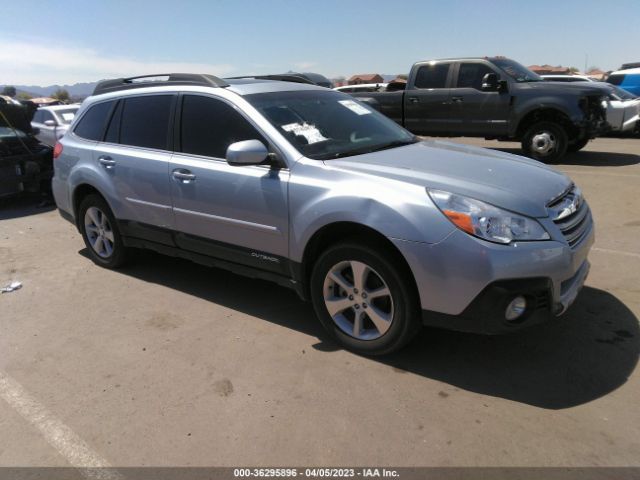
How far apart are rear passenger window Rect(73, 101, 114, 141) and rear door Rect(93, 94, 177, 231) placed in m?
0.12

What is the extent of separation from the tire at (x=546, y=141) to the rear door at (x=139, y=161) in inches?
299

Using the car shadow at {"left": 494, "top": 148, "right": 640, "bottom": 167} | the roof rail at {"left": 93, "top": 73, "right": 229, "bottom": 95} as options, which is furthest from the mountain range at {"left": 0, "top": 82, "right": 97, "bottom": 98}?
the car shadow at {"left": 494, "top": 148, "right": 640, "bottom": 167}

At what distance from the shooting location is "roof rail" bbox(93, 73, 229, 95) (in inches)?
165

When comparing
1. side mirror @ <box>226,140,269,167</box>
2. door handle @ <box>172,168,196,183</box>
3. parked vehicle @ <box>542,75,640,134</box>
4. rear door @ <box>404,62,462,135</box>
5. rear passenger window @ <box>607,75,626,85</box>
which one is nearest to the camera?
side mirror @ <box>226,140,269,167</box>

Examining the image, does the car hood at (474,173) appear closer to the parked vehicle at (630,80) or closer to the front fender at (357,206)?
the front fender at (357,206)

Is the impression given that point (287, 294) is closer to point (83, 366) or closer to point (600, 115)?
point (83, 366)

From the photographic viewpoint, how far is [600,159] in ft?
34.3

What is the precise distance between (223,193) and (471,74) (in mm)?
8199

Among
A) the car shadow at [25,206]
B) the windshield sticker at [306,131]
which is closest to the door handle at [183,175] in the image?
the windshield sticker at [306,131]

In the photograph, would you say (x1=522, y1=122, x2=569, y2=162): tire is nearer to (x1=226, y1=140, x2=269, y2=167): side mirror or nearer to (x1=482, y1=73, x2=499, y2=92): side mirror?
(x1=482, y1=73, x2=499, y2=92): side mirror

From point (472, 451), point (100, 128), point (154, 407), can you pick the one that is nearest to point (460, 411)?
point (472, 451)

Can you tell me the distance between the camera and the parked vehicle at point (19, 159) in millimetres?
8148

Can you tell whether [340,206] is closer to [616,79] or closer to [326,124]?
[326,124]

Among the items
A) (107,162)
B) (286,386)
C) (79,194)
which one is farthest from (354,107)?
(79,194)
